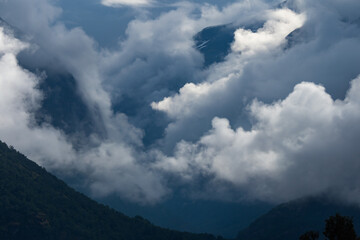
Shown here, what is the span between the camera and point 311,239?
176 meters

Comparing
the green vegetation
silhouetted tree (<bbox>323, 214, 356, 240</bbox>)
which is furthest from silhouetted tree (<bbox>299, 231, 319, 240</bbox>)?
silhouetted tree (<bbox>323, 214, 356, 240</bbox>)

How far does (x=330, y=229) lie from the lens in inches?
6959

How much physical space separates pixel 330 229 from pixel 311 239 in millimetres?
6677

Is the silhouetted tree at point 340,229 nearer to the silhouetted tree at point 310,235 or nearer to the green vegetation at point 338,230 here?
the green vegetation at point 338,230

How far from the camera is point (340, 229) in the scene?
174625 mm

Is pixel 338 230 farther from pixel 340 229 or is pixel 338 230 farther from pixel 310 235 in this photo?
pixel 310 235

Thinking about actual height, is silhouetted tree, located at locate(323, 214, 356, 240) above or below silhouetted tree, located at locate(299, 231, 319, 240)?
above

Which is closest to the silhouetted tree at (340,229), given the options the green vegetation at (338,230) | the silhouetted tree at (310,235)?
the green vegetation at (338,230)

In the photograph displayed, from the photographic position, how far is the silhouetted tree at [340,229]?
17350 centimetres

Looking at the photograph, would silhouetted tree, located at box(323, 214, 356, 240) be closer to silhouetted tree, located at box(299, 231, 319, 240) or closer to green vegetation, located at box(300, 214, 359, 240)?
green vegetation, located at box(300, 214, 359, 240)

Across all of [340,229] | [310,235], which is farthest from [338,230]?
[310,235]

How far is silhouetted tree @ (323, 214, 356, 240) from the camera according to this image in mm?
173500

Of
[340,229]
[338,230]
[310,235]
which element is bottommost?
[310,235]

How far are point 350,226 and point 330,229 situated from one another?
6063 mm
